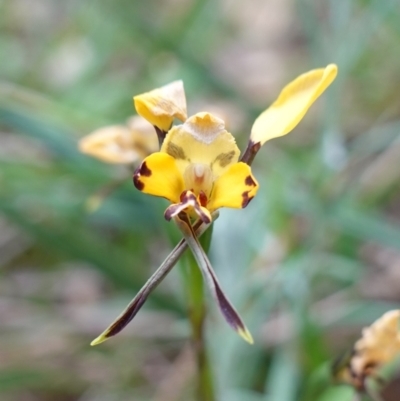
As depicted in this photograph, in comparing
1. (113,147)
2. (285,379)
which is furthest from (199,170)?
(285,379)

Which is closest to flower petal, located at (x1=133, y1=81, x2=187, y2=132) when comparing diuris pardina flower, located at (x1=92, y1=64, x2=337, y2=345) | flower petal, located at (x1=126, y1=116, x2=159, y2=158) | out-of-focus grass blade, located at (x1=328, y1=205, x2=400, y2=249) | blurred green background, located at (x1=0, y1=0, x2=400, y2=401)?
diuris pardina flower, located at (x1=92, y1=64, x2=337, y2=345)

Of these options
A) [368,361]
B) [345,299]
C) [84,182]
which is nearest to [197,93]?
[84,182]

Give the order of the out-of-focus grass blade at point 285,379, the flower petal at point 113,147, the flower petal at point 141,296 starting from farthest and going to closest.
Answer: the out-of-focus grass blade at point 285,379, the flower petal at point 113,147, the flower petal at point 141,296

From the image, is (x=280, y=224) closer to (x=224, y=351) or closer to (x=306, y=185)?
(x=306, y=185)

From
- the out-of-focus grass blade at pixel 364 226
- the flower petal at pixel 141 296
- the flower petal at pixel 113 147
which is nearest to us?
the flower petal at pixel 141 296

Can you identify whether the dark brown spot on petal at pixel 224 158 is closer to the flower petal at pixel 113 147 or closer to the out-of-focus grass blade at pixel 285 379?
the flower petal at pixel 113 147

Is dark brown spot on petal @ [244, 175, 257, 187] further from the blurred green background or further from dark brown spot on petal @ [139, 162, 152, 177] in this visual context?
the blurred green background

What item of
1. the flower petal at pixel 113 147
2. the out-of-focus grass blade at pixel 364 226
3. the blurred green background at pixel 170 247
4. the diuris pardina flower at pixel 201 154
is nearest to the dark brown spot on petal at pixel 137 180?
the diuris pardina flower at pixel 201 154

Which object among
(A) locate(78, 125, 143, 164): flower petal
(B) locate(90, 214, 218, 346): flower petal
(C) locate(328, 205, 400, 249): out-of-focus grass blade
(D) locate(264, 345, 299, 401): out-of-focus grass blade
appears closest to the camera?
(B) locate(90, 214, 218, 346): flower petal
